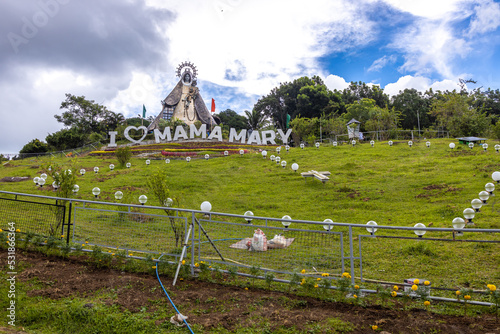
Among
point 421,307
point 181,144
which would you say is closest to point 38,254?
point 421,307

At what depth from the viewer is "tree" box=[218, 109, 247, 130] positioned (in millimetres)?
71812

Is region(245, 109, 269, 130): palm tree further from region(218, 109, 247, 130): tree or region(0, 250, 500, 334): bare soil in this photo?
region(0, 250, 500, 334): bare soil

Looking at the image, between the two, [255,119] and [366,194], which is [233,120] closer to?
[255,119]

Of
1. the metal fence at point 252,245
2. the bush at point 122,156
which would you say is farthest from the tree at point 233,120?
the metal fence at point 252,245

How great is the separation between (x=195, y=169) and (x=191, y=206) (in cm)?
964

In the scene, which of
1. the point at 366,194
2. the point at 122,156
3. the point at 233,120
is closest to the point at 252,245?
the point at 366,194

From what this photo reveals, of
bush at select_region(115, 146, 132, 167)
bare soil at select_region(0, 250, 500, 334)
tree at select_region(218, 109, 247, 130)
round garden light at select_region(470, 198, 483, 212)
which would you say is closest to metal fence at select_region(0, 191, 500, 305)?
bare soil at select_region(0, 250, 500, 334)

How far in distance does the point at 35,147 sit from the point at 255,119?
1501 inches

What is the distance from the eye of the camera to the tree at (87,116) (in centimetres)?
6206

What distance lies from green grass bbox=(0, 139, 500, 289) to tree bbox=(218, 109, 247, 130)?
42.7m

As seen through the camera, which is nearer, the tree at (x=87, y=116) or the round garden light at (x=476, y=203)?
the round garden light at (x=476, y=203)

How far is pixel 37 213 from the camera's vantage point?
344 inches

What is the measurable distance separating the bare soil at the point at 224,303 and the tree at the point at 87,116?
6047 cm

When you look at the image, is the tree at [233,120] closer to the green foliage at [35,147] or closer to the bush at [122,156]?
the green foliage at [35,147]
